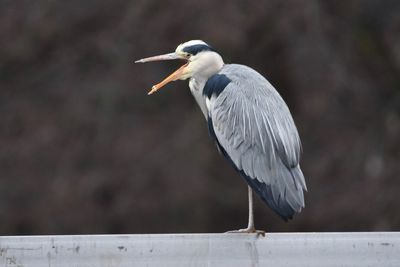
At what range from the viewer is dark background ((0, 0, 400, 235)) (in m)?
10.2

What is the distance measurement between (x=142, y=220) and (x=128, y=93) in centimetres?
124

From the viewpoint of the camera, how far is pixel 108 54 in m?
10.9

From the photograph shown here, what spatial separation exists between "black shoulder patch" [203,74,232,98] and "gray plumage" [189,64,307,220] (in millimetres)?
10

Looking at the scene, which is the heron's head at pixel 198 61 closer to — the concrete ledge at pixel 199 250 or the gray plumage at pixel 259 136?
the gray plumage at pixel 259 136

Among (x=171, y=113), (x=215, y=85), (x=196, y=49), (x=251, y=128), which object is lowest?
(x=171, y=113)

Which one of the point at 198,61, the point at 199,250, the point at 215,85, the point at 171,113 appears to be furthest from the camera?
the point at 171,113

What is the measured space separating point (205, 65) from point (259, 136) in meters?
0.55

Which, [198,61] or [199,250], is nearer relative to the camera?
[199,250]

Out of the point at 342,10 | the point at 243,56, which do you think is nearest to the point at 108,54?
the point at 243,56

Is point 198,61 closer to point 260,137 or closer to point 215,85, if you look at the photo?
point 215,85

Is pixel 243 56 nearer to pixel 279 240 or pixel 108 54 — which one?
pixel 108 54

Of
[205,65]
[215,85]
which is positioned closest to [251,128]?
[215,85]

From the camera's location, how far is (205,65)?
4.55m

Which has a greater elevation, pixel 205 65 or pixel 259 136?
pixel 205 65
